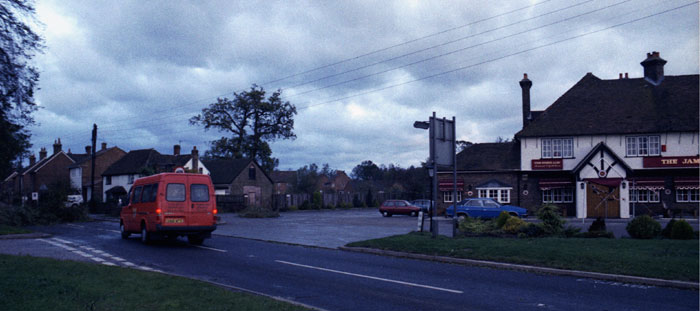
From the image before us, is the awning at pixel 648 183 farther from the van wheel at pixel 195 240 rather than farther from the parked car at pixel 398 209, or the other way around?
the van wheel at pixel 195 240

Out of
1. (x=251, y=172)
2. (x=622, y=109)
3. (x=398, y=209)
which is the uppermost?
(x=622, y=109)

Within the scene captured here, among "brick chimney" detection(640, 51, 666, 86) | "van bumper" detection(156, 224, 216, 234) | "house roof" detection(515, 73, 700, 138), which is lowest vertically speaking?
"van bumper" detection(156, 224, 216, 234)

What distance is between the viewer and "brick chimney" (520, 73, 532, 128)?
4081 centimetres

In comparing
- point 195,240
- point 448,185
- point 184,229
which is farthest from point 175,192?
point 448,185

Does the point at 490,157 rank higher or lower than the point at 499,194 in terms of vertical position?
higher

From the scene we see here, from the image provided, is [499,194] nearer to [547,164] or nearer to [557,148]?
[547,164]

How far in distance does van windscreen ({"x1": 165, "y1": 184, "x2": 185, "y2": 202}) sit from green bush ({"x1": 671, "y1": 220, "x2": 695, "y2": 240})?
50.8 feet

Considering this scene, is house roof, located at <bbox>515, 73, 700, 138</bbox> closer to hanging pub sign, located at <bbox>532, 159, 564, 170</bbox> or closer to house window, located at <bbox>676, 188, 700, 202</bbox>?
hanging pub sign, located at <bbox>532, 159, 564, 170</bbox>

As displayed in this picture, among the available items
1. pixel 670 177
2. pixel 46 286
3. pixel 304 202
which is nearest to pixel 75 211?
pixel 304 202

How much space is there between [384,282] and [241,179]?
159 feet

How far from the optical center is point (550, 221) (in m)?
18.1

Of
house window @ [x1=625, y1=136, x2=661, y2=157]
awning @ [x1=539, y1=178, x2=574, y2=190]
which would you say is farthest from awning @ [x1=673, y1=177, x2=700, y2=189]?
awning @ [x1=539, y1=178, x2=574, y2=190]

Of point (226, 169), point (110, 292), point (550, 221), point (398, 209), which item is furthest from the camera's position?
point (226, 169)

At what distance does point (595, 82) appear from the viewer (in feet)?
129
